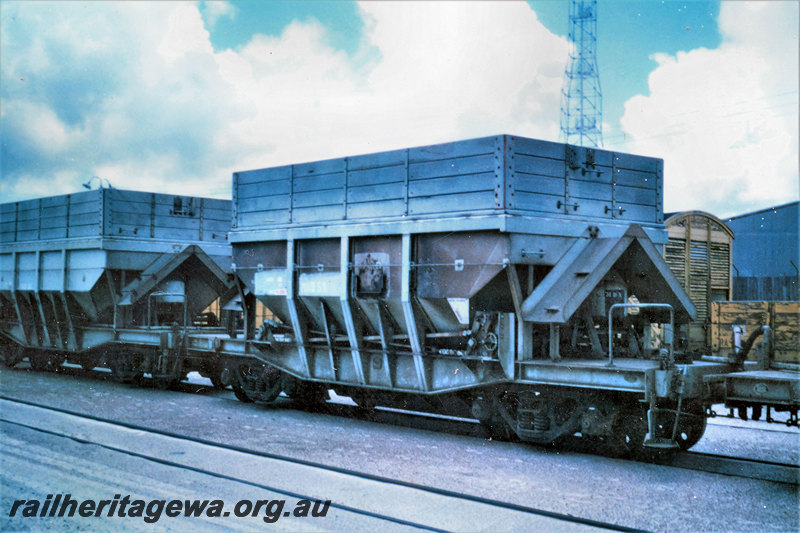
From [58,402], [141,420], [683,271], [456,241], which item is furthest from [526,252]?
[683,271]

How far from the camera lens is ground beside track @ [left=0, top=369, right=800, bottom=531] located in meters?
5.73

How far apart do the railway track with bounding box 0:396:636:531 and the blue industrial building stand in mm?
13804

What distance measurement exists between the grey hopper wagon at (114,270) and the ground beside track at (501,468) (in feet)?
11.8

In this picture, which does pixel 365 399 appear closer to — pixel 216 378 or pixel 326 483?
pixel 326 483

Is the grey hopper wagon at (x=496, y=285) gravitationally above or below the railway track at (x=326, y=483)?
above

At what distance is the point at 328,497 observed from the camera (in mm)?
6035

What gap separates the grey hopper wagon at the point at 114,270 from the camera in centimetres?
1454

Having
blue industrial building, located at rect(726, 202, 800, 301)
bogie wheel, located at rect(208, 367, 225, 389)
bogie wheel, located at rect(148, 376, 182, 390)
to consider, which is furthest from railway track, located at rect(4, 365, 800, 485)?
blue industrial building, located at rect(726, 202, 800, 301)

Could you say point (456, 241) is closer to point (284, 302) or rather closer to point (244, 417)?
point (284, 302)

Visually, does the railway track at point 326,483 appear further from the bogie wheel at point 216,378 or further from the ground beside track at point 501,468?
the bogie wheel at point 216,378

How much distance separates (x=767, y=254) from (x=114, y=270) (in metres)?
17.4

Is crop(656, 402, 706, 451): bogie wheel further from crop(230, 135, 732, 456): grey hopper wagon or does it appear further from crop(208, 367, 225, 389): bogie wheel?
crop(208, 367, 225, 389): bogie wheel

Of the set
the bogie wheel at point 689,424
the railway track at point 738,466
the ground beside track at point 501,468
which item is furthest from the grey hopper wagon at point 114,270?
the railway track at point 738,466

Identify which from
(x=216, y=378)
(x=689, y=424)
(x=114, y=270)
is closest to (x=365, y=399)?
(x=216, y=378)
